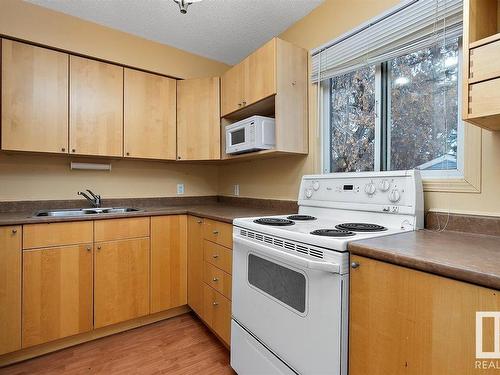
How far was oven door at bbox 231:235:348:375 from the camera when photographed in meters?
0.99

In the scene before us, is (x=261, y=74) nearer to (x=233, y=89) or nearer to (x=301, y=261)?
(x=233, y=89)

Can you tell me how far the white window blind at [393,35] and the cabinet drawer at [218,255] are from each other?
143 centimetres

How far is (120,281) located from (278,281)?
4.52 ft

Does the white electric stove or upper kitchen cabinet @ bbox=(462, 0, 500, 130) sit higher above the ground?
upper kitchen cabinet @ bbox=(462, 0, 500, 130)

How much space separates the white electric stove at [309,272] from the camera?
1.01m

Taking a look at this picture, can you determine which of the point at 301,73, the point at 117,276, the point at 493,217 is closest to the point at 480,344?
the point at 493,217

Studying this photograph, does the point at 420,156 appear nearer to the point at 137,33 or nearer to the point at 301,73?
the point at 301,73

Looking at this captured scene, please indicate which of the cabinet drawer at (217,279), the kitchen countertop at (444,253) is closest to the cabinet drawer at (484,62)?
the kitchen countertop at (444,253)

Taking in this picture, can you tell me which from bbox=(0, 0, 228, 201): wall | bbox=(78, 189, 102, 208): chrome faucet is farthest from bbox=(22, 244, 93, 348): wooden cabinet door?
bbox=(0, 0, 228, 201): wall

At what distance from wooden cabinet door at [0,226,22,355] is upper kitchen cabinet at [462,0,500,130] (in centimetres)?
243

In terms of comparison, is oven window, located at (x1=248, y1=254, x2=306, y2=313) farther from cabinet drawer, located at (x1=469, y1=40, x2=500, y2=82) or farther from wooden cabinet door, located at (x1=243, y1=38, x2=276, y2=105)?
wooden cabinet door, located at (x1=243, y1=38, x2=276, y2=105)

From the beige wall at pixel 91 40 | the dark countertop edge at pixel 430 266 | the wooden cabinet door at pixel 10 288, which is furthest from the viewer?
the beige wall at pixel 91 40

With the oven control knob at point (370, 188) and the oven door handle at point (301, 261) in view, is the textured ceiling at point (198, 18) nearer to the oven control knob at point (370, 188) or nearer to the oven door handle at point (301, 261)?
the oven control knob at point (370, 188)

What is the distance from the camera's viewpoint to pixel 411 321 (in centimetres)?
81
